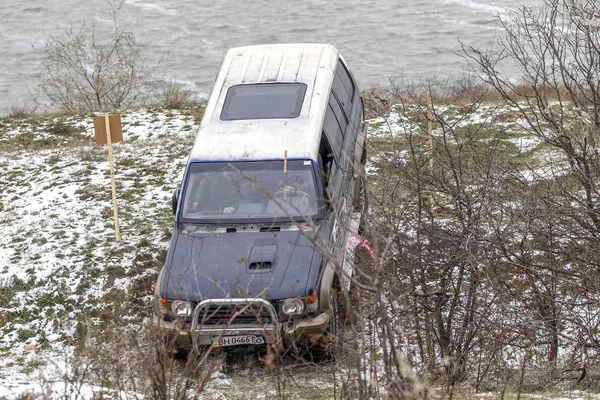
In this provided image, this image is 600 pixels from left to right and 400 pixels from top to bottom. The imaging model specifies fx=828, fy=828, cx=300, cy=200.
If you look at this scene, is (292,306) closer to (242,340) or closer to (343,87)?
(242,340)

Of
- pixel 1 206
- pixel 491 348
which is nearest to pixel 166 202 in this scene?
pixel 1 206

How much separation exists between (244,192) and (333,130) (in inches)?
61.9

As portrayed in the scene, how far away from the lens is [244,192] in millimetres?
7992

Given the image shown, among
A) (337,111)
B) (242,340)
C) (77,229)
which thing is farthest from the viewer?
(77,229)

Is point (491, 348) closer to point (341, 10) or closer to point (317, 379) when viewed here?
point (317, 379)

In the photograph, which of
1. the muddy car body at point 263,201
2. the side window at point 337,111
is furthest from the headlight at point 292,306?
the side window at point 337,111

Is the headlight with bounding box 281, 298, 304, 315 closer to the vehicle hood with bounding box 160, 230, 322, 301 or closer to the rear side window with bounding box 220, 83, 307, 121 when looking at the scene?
the vehicle hood with bounding box 160, 230, 322, 301

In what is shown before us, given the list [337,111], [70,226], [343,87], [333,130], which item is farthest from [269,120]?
[70,226]

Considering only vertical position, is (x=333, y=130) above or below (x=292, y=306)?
above

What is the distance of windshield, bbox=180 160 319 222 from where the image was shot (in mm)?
7809

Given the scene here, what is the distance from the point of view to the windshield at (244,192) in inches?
307

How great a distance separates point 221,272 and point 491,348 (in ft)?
7.80

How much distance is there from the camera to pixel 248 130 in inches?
335

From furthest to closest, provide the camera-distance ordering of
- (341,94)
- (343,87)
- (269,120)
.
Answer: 1. (343,87)
2. (341,94)
3. (269,120)
